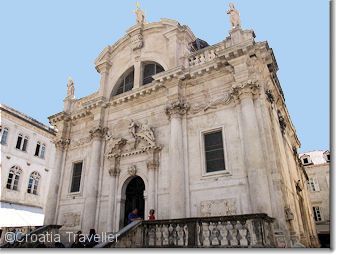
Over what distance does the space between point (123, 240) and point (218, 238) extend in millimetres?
2848

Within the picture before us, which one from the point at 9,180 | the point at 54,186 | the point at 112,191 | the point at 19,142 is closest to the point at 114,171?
Result: the point at 112,191

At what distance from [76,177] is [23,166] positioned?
458 inches

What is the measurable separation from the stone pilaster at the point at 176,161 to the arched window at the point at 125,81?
491 cm

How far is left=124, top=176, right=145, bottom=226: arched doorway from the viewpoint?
41.3 feet

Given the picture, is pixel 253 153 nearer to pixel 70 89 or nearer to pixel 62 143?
pixel 62 143

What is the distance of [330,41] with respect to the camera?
4559 mm

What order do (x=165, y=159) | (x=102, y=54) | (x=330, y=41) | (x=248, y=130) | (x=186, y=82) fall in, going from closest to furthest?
1. (x=330, y=41)
2. (x=248, y=130)
3. (x=165, y=159)
4. (x=186, y=82)
5. (x=102, y=54)

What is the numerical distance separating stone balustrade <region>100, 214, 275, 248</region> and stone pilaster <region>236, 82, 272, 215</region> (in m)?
0.82

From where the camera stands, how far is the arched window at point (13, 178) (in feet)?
73.0

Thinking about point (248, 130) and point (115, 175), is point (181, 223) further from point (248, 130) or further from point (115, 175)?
point (115, 175)

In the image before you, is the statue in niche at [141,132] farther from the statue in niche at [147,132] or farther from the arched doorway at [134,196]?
the arched doorway at [134,196]

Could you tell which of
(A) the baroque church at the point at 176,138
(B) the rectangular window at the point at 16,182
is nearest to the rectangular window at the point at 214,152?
(A) the baroque church at the point at 176,138

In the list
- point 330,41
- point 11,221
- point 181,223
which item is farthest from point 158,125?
point 11,221

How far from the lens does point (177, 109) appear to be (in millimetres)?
12102
